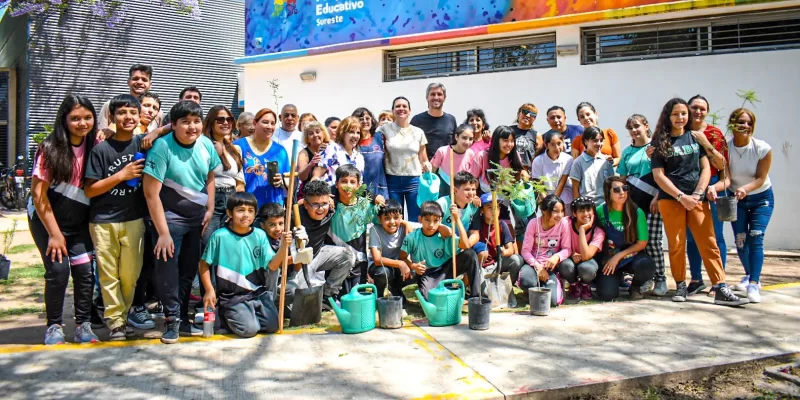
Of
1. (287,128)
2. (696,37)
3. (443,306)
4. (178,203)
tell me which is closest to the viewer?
(178,203)

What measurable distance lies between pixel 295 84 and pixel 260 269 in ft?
24.8

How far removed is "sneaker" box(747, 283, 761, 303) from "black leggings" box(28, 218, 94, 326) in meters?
5.32

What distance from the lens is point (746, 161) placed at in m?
5.72

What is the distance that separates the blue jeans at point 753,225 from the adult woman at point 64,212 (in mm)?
5392

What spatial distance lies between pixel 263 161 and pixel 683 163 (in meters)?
3.73

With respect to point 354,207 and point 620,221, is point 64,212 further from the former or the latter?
point 620,221

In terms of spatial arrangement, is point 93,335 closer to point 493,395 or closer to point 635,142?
point 493,395

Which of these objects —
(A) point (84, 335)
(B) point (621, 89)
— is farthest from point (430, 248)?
(B) point (621, 89)

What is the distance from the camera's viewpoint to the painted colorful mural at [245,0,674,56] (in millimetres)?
9391

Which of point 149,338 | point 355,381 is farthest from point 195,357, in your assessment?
point 355,381

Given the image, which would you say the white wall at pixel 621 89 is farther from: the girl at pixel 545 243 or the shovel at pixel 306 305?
the shovel at pixel 306 305

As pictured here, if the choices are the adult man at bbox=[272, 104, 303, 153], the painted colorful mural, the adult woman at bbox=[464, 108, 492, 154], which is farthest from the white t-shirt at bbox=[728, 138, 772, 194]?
the adult man at bbox=[272, 104, 303, 153]

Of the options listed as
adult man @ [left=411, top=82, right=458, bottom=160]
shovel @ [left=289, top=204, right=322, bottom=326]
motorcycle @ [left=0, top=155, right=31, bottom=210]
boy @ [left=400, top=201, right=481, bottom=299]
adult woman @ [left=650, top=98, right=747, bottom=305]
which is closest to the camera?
shovel @ [left=289, top=204, right=322, bottom=326]

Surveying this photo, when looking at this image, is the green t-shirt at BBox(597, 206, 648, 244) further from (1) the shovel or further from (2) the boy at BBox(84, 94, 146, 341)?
(2) the boy at BBox(84, 94, 146, 341)
